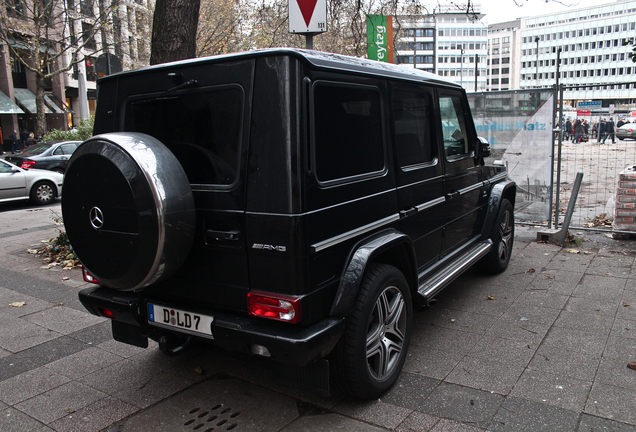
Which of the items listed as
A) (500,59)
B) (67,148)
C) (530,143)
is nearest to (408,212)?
(530,143)

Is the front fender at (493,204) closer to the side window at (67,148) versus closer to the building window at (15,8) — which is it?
the side window at (67,148)

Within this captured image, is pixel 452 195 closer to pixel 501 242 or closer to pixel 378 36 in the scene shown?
pixel 501 242

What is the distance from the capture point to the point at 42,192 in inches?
513

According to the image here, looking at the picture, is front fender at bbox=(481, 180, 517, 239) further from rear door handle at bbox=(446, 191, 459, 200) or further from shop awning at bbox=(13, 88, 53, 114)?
shop awning at bbox=(13, 88, 53, 114)

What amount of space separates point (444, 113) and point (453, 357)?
85.8 inches

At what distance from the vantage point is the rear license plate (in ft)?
9.45

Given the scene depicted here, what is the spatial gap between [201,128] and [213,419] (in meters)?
1.77

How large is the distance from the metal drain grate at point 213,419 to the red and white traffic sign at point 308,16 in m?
3.66

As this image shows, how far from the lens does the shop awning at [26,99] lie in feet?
117

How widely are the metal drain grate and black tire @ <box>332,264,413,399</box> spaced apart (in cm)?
69

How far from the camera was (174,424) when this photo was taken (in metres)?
2.98

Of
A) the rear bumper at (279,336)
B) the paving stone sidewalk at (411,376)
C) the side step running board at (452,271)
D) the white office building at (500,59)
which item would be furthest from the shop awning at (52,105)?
the white office building at (500,59)

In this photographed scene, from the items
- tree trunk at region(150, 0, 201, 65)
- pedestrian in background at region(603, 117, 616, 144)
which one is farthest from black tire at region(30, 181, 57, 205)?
pedestrian in background at region(603, 117, 616, 144)

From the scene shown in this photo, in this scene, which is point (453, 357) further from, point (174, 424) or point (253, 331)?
point (174, 424)
